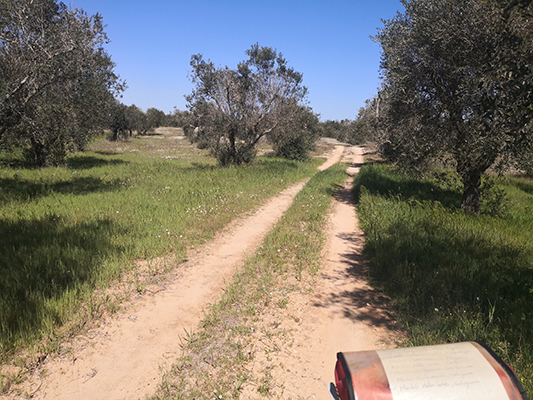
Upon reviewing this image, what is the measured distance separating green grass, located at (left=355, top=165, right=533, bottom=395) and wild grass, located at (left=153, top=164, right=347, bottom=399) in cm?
193

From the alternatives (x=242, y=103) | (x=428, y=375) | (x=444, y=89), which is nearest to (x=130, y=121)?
(x=242, y=103)

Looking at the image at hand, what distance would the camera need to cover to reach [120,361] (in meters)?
4.22

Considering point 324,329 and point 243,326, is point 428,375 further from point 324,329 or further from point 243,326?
point 243,326

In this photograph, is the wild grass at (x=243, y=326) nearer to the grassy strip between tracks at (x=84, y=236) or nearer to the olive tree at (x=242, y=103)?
the grassy strip between tracks at (x=84, y=236)

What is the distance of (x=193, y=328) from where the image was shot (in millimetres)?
4961

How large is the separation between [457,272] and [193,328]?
5338 mm

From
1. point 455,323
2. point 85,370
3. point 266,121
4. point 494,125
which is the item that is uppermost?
point 266,121

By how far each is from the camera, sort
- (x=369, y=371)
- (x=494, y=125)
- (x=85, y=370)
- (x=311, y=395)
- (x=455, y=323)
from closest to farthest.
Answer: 1. (x=369, y=371)
2. (x=311, y=395)
3. (x=85, y=370)
4. (x=455, y=323)
5. (x=494, y=125)

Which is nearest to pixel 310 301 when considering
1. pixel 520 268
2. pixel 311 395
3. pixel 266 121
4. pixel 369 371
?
pixel 311 395

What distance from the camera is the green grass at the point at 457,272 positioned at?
446 centimetres

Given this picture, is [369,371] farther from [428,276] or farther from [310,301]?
[428,276]

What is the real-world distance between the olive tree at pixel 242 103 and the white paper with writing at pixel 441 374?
21.2 metres

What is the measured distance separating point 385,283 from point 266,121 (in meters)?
18.5

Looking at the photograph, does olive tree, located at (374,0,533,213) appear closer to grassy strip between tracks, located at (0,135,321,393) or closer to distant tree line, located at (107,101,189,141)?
grassy strip between tracks, located at (0,135,321,393)
